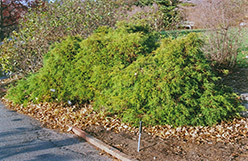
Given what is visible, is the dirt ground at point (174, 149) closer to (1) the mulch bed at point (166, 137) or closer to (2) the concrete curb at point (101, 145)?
(1) the mulch bed at point (166, 137)

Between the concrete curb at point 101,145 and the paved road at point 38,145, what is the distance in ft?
0.34

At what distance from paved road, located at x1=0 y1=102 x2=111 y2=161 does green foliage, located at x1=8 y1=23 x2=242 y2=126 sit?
3.77ft

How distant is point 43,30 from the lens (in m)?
8.88

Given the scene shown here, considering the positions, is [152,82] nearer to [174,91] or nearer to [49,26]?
[174,91]

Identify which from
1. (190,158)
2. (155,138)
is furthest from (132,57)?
(190,158)

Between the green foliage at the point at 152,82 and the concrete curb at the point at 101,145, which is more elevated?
the green foliage at the point at 152,82

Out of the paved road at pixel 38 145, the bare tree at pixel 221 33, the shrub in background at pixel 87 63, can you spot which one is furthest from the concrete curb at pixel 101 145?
the bare tree at pixel 221 33

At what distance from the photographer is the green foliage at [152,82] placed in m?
4.99

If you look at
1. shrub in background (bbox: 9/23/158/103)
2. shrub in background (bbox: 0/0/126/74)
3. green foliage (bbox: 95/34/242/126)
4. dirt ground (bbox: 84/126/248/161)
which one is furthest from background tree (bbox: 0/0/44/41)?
dirt ground (bbox: 84/126/248/161)

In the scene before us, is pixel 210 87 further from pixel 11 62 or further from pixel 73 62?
pixel 11 62

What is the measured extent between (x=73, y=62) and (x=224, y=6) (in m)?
5.20

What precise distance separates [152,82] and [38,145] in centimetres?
245

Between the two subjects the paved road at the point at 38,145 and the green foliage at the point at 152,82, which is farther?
the green foliage at the point at 152,82

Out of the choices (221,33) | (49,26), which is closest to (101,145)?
(221,33)
